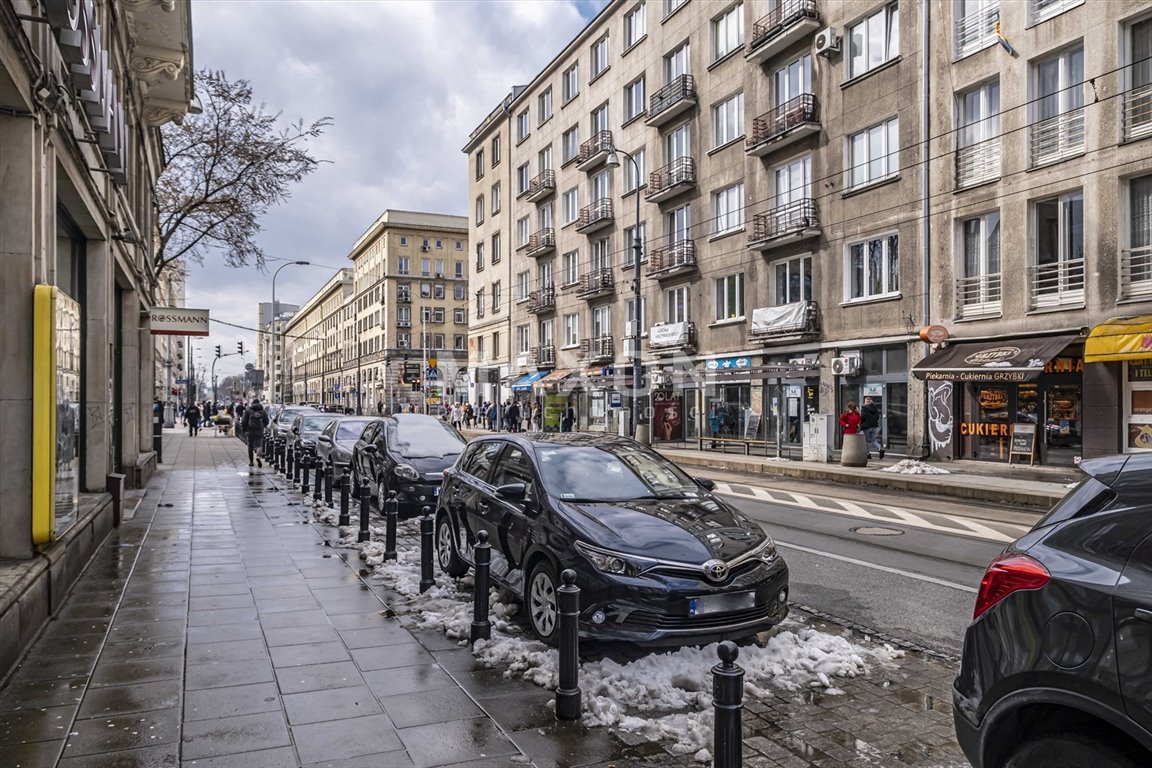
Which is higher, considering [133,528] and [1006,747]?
[1006,747]

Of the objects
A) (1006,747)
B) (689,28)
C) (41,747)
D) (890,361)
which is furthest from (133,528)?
(689,28)

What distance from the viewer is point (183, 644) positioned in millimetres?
5926

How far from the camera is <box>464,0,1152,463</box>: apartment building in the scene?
1747 centimetres

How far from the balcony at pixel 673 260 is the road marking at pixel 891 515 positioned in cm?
1561

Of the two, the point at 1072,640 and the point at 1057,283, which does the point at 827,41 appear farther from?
the point at 1072,640

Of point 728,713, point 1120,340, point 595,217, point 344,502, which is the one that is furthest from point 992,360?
point 595,217

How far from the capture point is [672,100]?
31.5 metres

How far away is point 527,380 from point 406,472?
32223 millimetres

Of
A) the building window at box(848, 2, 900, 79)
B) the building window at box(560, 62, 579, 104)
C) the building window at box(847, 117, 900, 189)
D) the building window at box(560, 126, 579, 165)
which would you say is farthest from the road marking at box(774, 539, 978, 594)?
the building window at box(560, 62, 579, 104)

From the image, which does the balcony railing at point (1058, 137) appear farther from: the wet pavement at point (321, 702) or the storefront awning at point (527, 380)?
the storefront awning at point (527, 380)

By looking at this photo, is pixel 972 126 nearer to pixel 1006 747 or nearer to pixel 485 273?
pixel 1006 747

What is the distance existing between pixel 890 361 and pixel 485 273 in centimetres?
3503

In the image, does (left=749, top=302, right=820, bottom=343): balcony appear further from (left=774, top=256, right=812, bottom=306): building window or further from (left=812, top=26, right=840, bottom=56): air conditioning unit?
(left=812, top=26, right=840, bottom=56): air conditioning unit

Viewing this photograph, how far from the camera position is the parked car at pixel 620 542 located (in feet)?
16.8
